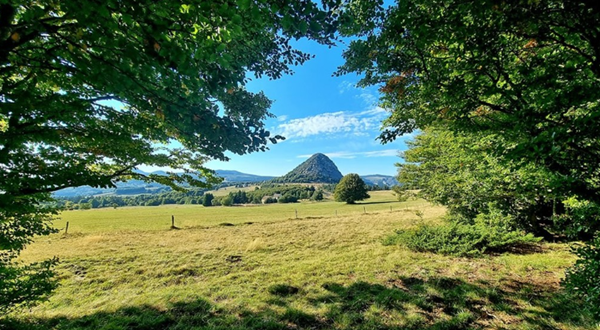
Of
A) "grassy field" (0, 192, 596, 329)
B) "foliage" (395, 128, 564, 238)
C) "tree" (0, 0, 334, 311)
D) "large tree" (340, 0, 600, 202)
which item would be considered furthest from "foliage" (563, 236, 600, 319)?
"tree" (0, 0, 334, 311)

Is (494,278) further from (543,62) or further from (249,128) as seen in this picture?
(249,128)

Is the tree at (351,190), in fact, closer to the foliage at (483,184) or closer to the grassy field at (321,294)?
the foliage at (483,184)

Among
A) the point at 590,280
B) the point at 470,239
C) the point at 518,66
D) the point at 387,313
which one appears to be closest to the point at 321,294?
the point at 387,313

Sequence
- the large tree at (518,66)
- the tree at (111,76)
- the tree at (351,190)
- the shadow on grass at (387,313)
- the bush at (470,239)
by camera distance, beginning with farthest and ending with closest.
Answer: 1. the tree at (351,190)
2. the bush at (470,239)
3. the shadow on grass at (387,313)
4. the large tree at (518,66)
5. the tree at (111,76)

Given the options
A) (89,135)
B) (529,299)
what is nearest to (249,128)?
(89,135)

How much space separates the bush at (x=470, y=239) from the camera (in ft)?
26.8

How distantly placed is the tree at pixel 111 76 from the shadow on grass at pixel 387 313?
2.06 m

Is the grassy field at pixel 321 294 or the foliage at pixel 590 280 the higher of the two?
the foliage at pixel 590 280

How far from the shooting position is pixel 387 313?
15.1 feet

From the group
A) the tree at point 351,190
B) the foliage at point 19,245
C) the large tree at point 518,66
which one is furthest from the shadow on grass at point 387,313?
the tree at point 351,190

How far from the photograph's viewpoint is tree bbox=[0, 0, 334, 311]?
2.13 m

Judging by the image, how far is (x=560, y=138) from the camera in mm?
2301

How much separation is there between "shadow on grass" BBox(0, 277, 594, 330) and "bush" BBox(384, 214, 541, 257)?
280 centimetres

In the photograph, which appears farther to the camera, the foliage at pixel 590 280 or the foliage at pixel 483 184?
the foliage at pixel 483 184
